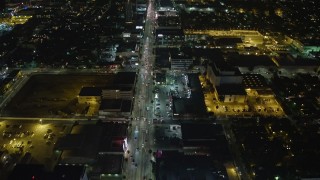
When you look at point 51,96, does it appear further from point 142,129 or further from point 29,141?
point 142,129

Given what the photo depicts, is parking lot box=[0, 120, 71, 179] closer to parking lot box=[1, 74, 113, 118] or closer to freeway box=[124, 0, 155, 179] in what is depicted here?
parking lot box=[1, 74, 113, 118]

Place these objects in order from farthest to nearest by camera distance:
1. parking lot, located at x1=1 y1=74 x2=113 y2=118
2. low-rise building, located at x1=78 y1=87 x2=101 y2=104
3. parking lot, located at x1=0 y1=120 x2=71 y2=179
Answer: low-rise building, located at x1=78 y1=87 x2=101 y2=104 → parking lot, located at x1=1 y1=74 x2=113 y2=118 → parking lot, located at x1=0 y1=120 x2=71 y2=179

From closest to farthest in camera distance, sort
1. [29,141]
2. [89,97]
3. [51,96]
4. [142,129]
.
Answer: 1. [29,141]
2. [142,129]
3. [89,97]
4. [51,96]

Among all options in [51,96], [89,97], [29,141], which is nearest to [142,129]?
[89,97]

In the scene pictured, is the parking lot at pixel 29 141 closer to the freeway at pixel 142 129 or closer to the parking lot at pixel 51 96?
the parking lot at pixel 51 96

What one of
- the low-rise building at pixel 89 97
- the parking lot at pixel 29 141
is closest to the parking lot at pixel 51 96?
the low-rise building at pixel 89 97

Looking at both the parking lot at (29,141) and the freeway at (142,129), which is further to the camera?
the parking lot at (29,141)

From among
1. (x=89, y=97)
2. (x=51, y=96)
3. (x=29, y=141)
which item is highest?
(x=89, y=97)

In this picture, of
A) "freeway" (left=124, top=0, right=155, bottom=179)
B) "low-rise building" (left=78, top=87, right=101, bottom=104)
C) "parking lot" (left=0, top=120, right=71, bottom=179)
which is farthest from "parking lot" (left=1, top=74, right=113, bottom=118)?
"freeway" (left=124, top=0, right=155, bottom=179)

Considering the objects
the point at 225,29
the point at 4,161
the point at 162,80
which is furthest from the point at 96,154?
the point at 225,29
